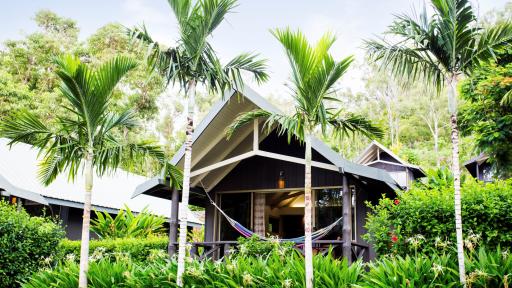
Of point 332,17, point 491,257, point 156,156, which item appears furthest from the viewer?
point 332,17

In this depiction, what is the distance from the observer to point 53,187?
13.8 m

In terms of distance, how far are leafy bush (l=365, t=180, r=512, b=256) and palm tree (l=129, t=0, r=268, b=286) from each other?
2815 millimetres

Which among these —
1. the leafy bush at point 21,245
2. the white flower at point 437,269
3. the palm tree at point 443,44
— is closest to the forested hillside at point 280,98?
the palm tree at point 443,44

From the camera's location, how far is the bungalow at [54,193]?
12.3 meters

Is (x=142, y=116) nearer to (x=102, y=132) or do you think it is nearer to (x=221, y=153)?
(x=221, y=153)

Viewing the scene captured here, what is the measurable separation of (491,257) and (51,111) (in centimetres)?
2052

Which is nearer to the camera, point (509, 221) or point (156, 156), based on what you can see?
point (509, 221)

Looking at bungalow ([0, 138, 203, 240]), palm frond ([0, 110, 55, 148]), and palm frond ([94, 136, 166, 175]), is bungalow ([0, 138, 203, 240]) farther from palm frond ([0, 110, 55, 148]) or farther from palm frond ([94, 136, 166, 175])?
palm frond ([0, 110, 55, 148])

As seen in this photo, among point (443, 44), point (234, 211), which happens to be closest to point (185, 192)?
point (443, 44)

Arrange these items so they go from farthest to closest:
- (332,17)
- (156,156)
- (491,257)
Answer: (332,17), (156,156), (491,257)

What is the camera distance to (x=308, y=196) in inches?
250

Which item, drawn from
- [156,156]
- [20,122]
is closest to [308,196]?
[156,156]

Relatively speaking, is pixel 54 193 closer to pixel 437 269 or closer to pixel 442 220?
pixel 442 220

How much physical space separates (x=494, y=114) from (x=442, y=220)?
9.31 ft
